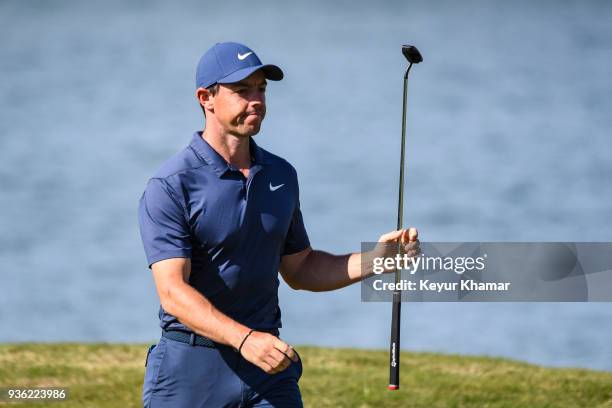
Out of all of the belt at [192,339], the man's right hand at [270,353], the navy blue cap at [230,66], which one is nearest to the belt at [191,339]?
the belt at [192,339]

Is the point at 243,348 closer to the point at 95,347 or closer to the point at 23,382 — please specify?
the point at 23,382

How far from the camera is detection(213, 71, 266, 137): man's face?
19.1 ft

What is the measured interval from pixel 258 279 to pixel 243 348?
601 mm

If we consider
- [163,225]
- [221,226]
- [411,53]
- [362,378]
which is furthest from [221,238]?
[362,378]

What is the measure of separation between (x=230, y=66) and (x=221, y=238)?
766 mm

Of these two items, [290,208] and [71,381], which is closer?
[290,208]

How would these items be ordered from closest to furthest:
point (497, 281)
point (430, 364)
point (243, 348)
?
1. point (243, 348)
2. point (497, 281)
3. point (430, 364)

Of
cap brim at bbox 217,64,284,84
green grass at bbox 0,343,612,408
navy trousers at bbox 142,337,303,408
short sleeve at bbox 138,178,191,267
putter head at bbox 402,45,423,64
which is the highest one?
putter head at bbox 402,45,423,64

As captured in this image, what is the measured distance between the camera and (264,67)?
581 centimetres

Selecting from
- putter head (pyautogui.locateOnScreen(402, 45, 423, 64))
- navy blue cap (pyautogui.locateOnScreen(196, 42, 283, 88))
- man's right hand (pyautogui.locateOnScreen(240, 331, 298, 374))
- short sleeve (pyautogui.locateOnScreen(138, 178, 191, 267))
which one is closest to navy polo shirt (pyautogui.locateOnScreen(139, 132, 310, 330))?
short sleeve (pyautogui.locateOnScreen(138, 178, 191, 267))

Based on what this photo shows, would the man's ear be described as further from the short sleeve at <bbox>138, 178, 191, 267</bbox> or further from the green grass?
the green grass

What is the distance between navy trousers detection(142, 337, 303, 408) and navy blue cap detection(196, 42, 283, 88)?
3.94 ft

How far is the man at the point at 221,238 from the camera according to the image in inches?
228

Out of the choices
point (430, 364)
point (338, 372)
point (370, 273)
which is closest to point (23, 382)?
point (338, 372)
